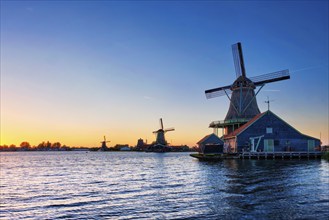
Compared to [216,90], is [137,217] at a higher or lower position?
lower

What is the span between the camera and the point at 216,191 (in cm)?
1777

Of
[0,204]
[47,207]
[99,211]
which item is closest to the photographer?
[99,211]

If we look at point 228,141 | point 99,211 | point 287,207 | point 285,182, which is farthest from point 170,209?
point 228,141

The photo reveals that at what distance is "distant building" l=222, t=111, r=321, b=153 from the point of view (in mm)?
49000

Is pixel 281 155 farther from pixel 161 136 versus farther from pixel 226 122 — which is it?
pixel 161 136

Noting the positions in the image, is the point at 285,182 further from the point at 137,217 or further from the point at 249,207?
the point at 137,217

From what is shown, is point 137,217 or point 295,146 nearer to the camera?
point 137,217

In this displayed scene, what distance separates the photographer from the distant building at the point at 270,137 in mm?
49000

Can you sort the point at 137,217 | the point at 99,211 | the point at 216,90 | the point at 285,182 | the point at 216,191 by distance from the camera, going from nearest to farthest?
the point at 137,217 → the point at 99,211 → the point at 216,191 → the point at 285,182 → the point at 216,90

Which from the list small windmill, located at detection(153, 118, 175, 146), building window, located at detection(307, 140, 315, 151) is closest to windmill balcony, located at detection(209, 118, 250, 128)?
building window, located at detection(307, 140, 315, 151)

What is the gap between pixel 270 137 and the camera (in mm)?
49312

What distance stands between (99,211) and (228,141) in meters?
46.4

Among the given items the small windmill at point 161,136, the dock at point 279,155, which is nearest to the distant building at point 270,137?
the dock at point 279,155

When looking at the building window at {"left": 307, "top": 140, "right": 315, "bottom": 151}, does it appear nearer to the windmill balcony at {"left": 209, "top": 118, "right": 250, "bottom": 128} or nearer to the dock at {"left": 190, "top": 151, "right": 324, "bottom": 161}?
the dock at {"left": 190, "top": 151, "right": 324, "bottom": 161}
